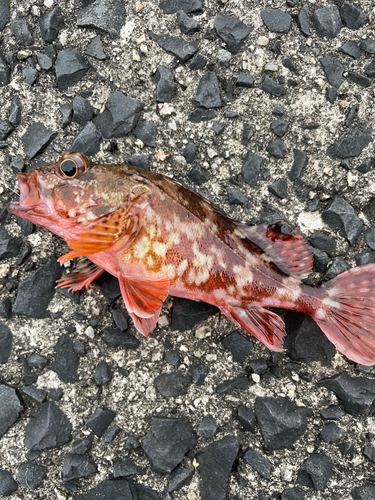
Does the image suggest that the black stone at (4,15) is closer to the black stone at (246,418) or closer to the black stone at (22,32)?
the black stone at (22,32)

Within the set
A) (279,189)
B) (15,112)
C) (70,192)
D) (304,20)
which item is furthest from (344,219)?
(15,112)

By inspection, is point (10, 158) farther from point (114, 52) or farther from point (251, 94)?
point (251, 94)

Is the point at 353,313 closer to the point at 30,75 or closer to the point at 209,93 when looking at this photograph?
the point at 209,93

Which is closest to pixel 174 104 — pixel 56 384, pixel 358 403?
pixel 56 384

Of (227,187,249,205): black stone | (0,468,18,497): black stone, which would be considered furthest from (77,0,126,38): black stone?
(0,468,18,497): black stone

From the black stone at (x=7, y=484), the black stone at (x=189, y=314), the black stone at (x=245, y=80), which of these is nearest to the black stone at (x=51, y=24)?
the black stone at (x=245, y=80)

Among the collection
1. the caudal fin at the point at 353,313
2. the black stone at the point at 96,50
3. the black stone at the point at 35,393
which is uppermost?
Answer: the black stone at the point at 96,50

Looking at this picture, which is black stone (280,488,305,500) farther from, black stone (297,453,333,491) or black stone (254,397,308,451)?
black stone (254,397,308,451)
